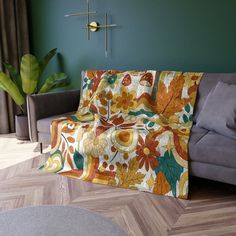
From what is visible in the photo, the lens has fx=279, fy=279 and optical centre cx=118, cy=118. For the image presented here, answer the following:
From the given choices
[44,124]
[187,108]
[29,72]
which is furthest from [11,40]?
[187,108]

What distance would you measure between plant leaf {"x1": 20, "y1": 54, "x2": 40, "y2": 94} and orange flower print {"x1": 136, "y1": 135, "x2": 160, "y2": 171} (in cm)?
165

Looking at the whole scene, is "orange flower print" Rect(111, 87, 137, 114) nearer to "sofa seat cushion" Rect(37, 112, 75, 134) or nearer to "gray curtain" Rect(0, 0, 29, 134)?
"sofa seat cushion" Rect(37, 112, 75, 134)

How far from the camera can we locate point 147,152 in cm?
197

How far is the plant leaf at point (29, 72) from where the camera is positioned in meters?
2.99

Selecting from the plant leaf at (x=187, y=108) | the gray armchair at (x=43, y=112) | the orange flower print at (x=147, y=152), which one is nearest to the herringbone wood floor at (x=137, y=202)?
the orange flower print at (x=147, y=152)

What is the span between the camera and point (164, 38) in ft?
9.00

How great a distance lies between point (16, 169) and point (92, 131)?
2.64ft

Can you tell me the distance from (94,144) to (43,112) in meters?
0.68

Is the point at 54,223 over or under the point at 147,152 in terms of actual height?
over

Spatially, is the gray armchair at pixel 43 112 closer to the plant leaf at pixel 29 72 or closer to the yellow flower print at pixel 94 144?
the yellow flower print at pixel 94 144

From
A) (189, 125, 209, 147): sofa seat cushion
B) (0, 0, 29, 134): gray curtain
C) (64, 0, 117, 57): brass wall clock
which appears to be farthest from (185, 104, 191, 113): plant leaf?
(0, 0, 29, 134): gray curtain

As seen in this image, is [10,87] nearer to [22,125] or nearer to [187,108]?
[22,125]

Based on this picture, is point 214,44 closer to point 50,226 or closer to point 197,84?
point 197,84

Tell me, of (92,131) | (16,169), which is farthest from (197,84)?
(16,169)
